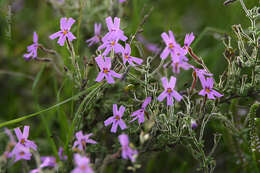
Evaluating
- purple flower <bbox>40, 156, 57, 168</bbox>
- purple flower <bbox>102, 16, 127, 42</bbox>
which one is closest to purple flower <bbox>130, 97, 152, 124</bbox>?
purple flower <bbox>102, 16, 127, 42</bbox>

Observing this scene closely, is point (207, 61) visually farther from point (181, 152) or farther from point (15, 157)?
point (15, 157)

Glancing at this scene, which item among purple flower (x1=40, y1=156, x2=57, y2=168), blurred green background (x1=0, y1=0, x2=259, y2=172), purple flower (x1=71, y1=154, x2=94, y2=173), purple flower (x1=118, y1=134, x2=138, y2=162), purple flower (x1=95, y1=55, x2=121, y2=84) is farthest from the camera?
blurred green background (x1=0, y1=0, x2=259, y2=172)

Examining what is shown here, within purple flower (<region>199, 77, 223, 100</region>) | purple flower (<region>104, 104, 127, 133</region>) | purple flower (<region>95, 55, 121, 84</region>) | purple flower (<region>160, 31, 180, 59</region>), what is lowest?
purple flower (<region>104, 104, 127, 133</region>)

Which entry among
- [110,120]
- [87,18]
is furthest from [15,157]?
[87,18]

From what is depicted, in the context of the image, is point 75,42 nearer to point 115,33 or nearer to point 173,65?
point 115,33

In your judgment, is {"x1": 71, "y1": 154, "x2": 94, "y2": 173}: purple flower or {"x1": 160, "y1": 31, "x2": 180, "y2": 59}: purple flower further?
{"x1": 160, "y1": 31, "x2": 180, "y2": 59}: purple flower

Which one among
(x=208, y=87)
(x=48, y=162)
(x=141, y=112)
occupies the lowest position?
(x=48, y=162)

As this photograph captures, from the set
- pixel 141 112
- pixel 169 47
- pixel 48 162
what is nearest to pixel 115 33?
pixel 169 47

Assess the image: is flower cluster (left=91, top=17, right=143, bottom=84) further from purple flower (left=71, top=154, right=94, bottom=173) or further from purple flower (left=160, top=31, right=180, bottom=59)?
purple flower (left=71, top=154, right=94, bottom=173)
